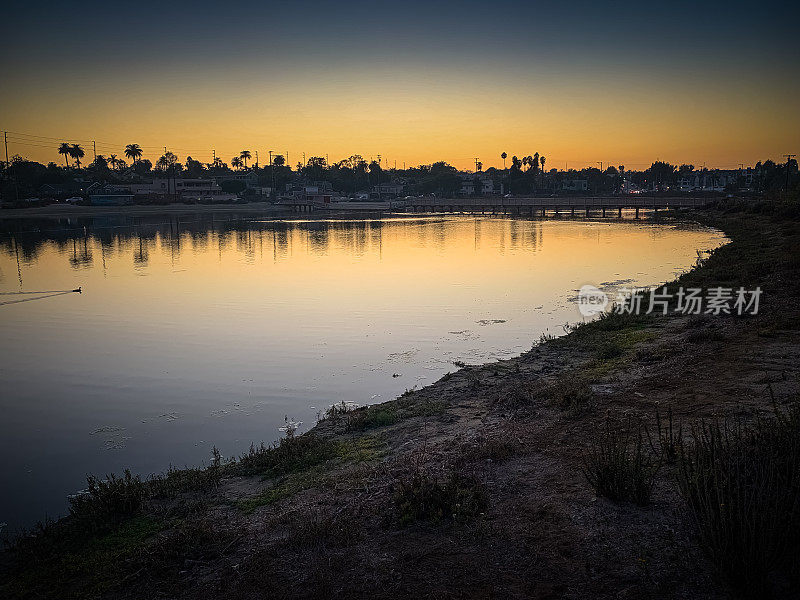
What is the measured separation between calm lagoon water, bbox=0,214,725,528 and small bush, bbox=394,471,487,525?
469cm

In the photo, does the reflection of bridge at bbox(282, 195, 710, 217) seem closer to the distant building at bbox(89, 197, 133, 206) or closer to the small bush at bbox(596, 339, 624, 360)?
the distant building at bbox(89, 197, 133, 206)

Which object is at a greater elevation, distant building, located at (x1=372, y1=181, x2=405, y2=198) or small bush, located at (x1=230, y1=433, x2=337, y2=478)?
distant building, located at (x1=372, y1=181, x2=405, y2=198)

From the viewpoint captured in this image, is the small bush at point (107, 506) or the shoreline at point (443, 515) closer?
the shoreline at point (443, 515)

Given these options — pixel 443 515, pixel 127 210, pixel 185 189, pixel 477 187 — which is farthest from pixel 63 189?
pixel 443 515

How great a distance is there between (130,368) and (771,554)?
15506mm

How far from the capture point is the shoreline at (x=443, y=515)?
213 inches

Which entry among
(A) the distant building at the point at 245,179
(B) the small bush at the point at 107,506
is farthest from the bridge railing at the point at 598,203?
(B) the small bush at the point at 107,506

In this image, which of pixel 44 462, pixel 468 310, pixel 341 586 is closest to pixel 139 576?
pixel 341 586

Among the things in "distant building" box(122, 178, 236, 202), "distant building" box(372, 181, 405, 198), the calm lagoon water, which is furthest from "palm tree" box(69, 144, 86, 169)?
the calm lagoon water

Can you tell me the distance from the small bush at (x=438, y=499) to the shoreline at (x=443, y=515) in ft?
0.11

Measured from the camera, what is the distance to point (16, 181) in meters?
118

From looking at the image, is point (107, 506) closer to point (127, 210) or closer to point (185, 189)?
point (127, 210)

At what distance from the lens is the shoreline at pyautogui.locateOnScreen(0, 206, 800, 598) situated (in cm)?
541

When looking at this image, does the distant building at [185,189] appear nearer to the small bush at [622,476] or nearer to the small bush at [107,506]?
the small bush at [107,506]
